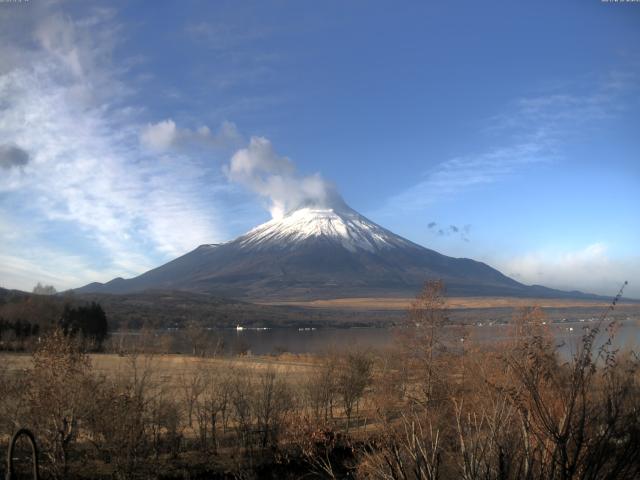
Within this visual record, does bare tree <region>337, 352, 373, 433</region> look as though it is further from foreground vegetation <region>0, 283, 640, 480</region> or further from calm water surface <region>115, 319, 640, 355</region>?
calm water surface <region>115, 319, 640, 355</region>

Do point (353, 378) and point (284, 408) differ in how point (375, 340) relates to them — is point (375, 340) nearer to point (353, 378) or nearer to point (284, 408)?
point (353, 378)

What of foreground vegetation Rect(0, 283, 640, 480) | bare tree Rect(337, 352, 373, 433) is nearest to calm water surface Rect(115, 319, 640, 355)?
foreground vegetation Rect(0, 283, 640, 480)

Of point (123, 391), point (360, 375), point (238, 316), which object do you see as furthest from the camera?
point (238, 316)

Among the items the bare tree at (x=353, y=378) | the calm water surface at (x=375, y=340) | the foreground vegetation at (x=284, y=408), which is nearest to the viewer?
the foreground vegetation at (x=284, y=408)

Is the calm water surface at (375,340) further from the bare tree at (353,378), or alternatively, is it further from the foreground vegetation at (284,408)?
the bare tree at (353,378)

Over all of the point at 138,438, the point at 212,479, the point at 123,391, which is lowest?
the point at 212,479

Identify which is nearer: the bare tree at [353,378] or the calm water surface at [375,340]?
the calm water surface at [375,340]

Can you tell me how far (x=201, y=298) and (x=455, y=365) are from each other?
532 feet

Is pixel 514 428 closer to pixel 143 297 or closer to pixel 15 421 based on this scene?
pixel 15 421

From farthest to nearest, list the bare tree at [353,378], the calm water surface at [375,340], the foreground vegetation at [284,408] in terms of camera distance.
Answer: the bare tree at [353,378] < the calm water surface at [375,340] < the foreground vegetation at [284,408]

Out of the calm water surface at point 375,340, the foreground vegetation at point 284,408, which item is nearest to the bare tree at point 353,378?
the foreground vegetation at point 284,408

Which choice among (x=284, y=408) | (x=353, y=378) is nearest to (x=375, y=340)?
(x=353, y=378)

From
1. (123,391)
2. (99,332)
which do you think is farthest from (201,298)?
(123,391)

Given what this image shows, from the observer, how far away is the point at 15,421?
12977 mm
